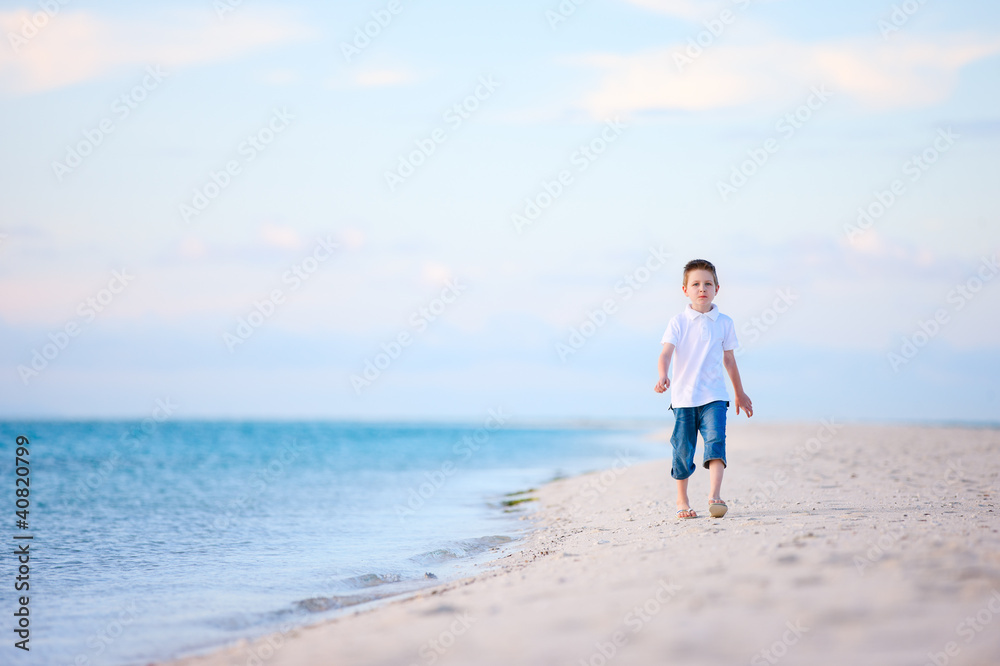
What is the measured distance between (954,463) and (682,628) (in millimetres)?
10186

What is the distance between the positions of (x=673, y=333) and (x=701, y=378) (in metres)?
0.45

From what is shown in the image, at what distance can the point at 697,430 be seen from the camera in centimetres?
647

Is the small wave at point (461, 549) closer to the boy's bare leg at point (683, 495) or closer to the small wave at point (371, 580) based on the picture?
the small wave at point (371, 580)

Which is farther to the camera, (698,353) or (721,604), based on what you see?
(698,353)

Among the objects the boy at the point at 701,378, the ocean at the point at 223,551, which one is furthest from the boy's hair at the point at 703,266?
the ocean at the point at 223,551

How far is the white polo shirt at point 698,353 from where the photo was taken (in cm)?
634

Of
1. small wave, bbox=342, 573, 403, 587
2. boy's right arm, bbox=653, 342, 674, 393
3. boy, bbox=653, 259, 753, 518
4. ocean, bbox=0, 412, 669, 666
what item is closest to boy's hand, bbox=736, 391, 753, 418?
boy, bbox=653, 259, 753, 518

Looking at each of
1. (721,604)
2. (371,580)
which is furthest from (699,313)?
(371,580)

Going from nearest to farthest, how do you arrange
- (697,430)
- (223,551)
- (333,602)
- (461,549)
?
(333,602), (697,430), (461,549), (223,551)

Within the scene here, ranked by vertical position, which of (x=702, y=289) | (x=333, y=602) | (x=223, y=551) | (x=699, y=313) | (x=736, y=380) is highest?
(x=702, y=289)

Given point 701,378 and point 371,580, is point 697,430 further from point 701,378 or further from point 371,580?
point 371,580

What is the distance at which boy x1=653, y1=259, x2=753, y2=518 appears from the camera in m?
6.28

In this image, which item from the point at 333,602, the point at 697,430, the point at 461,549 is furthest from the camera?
the point at 461,549

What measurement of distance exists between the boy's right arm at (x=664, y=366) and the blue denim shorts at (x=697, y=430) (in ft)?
0.95
